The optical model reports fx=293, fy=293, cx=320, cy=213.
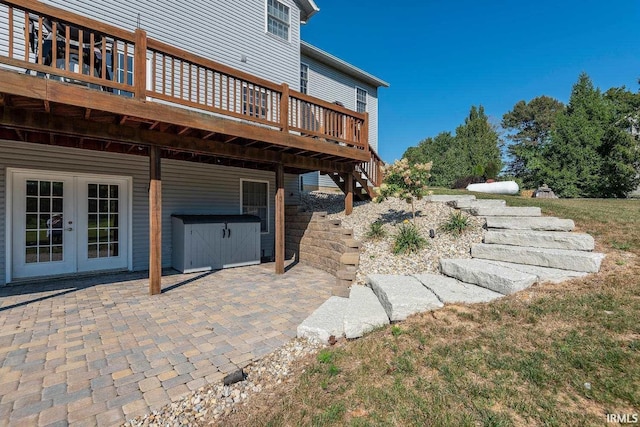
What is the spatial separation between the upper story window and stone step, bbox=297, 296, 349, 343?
8.93 meters

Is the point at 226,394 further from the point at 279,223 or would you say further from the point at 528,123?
the point at 528,123

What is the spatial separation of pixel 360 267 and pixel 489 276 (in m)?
2.22

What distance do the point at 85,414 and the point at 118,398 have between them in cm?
21

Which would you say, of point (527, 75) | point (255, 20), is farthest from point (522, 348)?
point (527, 75)

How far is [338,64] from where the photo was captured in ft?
38.7

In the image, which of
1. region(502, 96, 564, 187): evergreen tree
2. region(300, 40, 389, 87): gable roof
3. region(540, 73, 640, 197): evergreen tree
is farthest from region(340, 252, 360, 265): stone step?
region(502, 96, 564, 187): evergreen tree

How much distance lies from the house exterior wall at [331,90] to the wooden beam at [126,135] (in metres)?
5.04

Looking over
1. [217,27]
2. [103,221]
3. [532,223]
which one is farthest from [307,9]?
[532,223]

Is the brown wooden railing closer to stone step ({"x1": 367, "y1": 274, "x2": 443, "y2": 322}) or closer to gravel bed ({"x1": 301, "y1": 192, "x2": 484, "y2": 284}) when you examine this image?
gravel bed ({"x1": 301, "y1": 192, "x2": 484, "y2": 284})

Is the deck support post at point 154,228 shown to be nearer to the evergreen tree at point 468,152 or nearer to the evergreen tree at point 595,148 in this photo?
the evergreen tree at point 595,148

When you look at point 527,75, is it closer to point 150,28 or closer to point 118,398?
point 150,28

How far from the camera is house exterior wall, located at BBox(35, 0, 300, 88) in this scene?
631cm

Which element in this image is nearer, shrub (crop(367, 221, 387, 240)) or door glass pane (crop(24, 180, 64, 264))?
door glass pane (crop(24, 180, 64, 264))

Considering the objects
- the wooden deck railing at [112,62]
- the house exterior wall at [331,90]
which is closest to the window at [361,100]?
the house exterior wall at [331,90]
